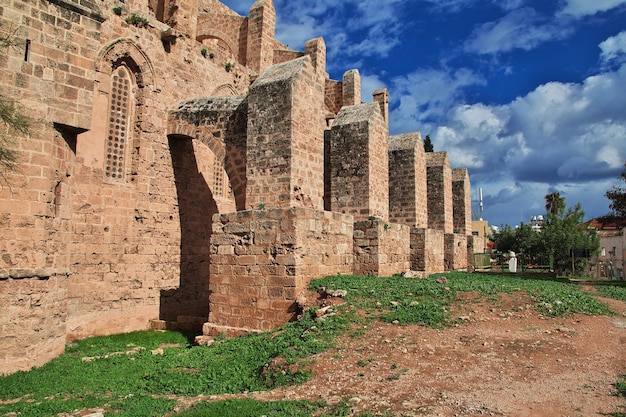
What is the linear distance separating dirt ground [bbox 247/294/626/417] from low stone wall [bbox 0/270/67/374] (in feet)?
14.0

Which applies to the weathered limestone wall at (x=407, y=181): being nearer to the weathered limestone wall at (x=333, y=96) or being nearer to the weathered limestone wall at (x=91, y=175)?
the weathered limestone wall at (x=333, y=96)

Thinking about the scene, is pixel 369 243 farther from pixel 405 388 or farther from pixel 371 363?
pixel 405 388

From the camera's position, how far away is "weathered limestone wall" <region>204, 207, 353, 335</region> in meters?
8.13

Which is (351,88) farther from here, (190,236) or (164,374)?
(164,374)

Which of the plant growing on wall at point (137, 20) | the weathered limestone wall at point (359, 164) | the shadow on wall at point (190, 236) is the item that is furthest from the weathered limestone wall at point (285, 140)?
the plant growing on wall at point (137, 20)

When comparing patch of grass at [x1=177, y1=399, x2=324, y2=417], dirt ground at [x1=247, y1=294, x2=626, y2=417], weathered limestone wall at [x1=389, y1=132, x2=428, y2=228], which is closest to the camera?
dirt ground at [x1=247, y1=294, x2=626, y2=417]

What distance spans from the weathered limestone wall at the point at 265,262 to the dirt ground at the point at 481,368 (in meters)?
2.17

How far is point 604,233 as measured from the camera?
34812 mm

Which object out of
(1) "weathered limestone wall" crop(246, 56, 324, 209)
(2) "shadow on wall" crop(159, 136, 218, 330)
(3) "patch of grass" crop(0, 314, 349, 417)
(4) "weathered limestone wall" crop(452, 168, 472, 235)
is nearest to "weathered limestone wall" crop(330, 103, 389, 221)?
(1) "weathered limestone wall" crop(246, 56, 324, 209)

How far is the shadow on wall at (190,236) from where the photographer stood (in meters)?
12.1

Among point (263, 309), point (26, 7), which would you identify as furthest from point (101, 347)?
point (26, 7)

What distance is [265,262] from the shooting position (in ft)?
27.5

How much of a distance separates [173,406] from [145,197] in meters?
7.35

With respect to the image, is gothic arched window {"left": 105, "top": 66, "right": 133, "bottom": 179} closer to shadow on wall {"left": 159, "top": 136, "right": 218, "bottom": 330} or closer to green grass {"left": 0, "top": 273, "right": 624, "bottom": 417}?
shadow on wall {"left": 159, "top": 136, "right": 218, "bottom": 330}
